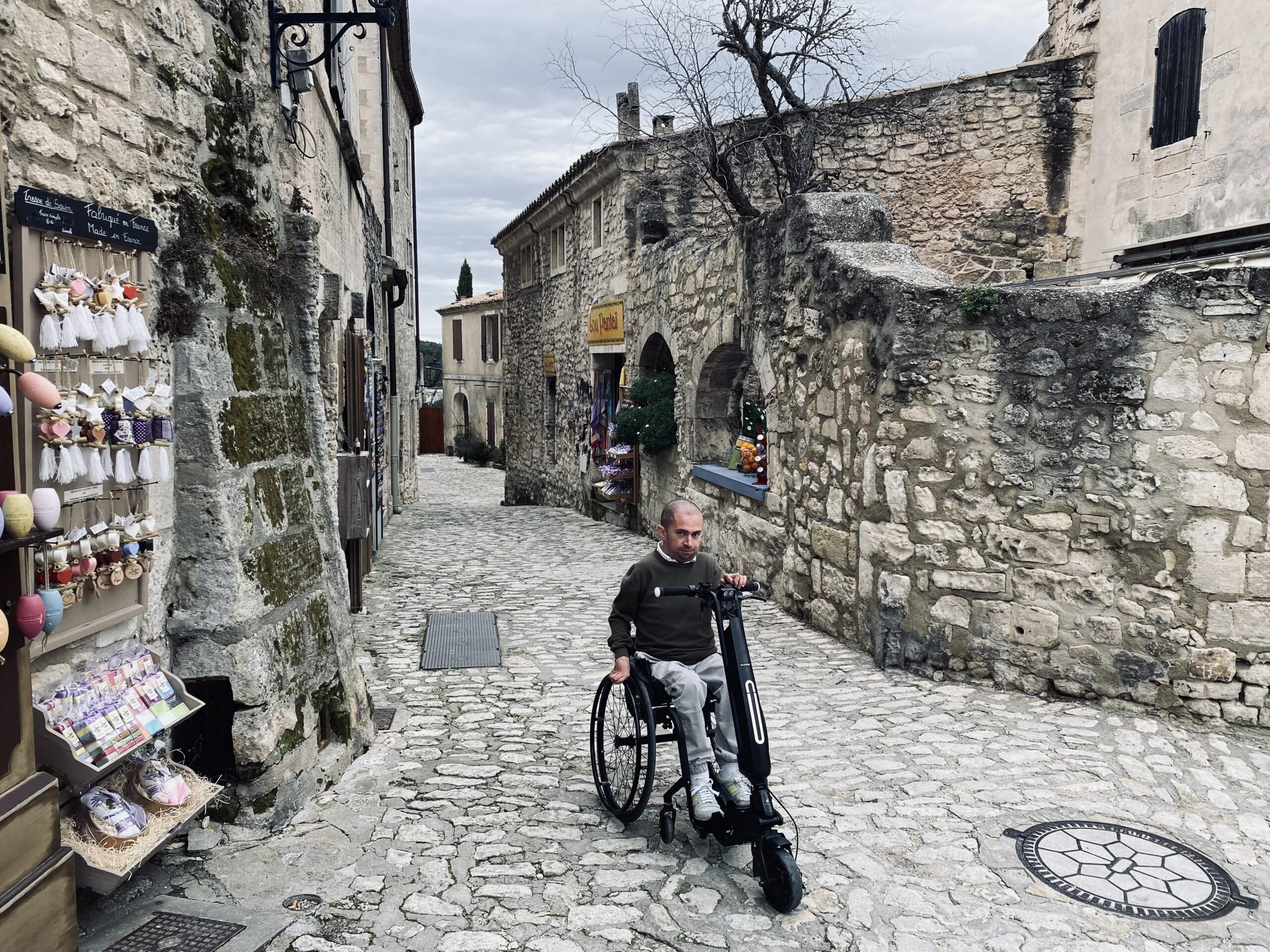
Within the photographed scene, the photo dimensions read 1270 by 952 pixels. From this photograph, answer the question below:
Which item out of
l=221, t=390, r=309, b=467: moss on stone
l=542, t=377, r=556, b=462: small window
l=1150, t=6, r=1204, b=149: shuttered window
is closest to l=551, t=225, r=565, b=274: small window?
l=542, t=377, r=556, b=462: small window

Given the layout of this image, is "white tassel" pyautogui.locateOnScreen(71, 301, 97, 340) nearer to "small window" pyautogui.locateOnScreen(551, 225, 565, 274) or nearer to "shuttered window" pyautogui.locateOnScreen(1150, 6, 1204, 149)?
"shuttered window" pyautogui.locateOnScreen(1150, 6, 1204, 149)

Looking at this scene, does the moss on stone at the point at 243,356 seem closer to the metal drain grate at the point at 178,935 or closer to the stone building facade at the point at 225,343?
the stone building facade at the point at 225,343

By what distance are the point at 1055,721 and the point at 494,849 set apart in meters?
2.99

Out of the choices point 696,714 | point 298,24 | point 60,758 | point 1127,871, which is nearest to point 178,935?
point 60,758

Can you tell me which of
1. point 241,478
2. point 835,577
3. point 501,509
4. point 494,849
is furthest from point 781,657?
point 501,509

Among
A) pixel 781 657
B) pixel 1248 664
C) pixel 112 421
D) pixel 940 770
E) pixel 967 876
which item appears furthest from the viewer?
pixel 781 657

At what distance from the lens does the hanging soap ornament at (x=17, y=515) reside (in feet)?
7.79

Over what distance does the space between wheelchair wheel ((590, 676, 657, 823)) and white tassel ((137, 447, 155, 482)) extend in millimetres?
1806

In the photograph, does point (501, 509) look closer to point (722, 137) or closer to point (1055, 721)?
point (722, 137)

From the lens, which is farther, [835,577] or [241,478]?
[835,577]

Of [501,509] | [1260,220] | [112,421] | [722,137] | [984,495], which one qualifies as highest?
[722,137]

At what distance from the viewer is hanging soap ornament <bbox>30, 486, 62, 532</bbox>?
2.49m

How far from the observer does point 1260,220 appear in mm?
8750

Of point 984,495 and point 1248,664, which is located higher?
point 984,495
